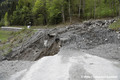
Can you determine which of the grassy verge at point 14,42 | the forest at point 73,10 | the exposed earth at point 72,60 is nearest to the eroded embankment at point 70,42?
the exposed earth at point 72,60

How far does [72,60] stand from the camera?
8.98m

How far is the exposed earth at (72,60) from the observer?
22.6 feet

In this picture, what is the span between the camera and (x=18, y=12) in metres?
49.0

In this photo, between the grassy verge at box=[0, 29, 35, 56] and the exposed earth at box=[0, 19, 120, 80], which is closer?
the exposed earth at box=[0, 19, 120, 80]

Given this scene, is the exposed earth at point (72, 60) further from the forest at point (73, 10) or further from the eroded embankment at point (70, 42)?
the forest at point (73, 10)

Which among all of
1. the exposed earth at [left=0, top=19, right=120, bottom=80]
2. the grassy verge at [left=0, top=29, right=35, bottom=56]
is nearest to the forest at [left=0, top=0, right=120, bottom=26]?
the grassy verge at [left=0, top=29, right=35, bottom=56]

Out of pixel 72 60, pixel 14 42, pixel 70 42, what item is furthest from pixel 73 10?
pixel 72 60

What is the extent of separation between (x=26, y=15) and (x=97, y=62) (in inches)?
1580

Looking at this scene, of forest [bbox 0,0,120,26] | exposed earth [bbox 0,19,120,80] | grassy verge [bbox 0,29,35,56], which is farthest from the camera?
forest [bbox 0,0,120,26]

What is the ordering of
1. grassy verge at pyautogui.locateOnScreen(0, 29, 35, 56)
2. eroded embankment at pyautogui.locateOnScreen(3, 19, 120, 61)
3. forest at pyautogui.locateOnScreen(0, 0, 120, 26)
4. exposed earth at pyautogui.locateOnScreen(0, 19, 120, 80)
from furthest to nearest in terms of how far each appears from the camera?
forest at pyautogui.locateOnScreen(0, 0, 120, 26) < grassy verge at pyautogui.locateOnScreen(0, 29, 35, 56) < eroded embankment at pyautogui.locateOnScreen(3, 19, 120, 61) < exposed earth at pyautogui.locateOnScreen(0, 19, 120, 80)

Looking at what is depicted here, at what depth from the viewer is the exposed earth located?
22.6 feet

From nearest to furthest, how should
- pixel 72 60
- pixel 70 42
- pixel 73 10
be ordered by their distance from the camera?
pixel 72 60
pixel 70 42
pixel 73 10

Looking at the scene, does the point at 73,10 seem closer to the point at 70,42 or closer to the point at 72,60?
the point at 70,42

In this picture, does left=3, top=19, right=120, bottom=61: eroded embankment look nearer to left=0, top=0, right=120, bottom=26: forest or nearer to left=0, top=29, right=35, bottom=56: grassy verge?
left=0, top=29, right=35, bottom=56: grassy verge
